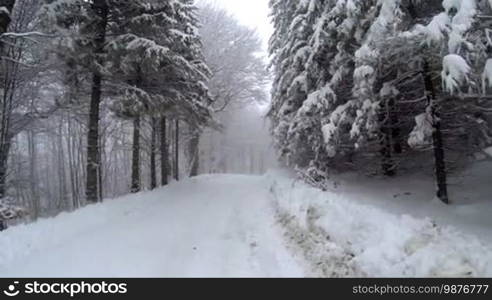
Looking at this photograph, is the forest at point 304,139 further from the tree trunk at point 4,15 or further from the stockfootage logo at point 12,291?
the stockfootage logo at point 12,291

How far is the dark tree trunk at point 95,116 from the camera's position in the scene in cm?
1101

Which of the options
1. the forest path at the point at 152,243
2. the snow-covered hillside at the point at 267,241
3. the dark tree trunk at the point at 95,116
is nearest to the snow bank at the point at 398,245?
the snow-covered hillside at the point at 267,241

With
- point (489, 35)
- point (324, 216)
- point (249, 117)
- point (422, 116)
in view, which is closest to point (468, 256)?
point (324, 216)

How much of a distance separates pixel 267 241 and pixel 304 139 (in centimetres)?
570

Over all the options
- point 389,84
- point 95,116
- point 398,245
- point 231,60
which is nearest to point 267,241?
point 398,245

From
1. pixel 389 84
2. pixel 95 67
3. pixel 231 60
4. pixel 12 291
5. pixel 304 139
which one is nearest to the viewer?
pixel 12 291

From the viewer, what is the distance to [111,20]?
39.7ft

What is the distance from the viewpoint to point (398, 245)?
4.43 meters

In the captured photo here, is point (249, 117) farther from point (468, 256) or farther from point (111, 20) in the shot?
point (468, 256)

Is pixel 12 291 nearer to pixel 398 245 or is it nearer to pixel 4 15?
pixel 398 245

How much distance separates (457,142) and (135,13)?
10.4 metres

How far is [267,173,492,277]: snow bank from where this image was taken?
3840 mm

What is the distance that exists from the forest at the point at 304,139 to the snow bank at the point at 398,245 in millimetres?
21

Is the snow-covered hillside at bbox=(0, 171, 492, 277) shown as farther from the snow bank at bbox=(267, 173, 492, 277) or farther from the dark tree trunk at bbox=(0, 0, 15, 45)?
the dark tree trunk at bbox=(0, 0, 15, 45)
